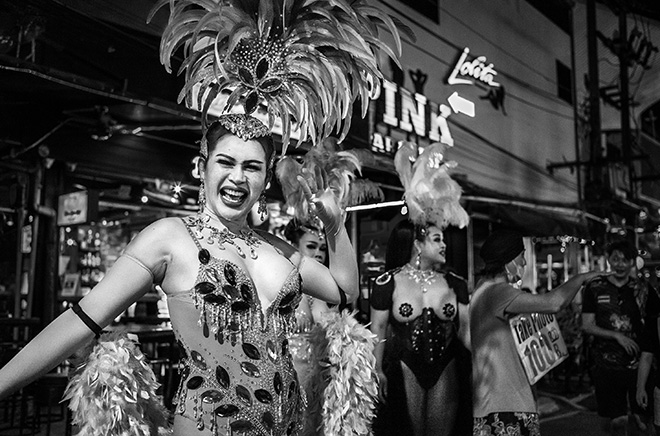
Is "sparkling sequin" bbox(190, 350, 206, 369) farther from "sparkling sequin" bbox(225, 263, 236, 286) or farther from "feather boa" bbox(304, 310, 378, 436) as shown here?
"feather boa" bbox(304, 310, 378, 436)

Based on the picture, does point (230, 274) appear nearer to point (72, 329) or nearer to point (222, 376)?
point (222, 376)

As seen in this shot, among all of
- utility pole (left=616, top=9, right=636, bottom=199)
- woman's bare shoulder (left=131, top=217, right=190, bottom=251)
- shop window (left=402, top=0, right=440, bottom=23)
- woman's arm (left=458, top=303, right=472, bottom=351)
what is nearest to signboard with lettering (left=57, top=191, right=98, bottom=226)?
woman's arm (left=458, top=303, right=472, bottom=351)

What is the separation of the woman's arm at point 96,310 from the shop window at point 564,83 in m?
16.3

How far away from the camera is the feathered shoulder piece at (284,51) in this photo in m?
2.31

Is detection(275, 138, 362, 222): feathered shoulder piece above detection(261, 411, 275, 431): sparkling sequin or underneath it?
above

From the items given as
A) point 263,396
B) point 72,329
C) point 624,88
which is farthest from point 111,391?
point 624,88

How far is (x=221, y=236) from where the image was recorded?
229cm

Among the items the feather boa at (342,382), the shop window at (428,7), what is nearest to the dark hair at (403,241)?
the feather boa at (342,382)

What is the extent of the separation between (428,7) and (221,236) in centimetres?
1056

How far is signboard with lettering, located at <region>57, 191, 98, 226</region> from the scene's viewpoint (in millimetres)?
7648

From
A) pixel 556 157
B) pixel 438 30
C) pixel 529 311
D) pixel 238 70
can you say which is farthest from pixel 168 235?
pixel 556 157

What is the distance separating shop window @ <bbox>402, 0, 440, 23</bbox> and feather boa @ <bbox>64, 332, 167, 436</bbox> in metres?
10.2

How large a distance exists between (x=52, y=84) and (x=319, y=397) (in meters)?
4.68

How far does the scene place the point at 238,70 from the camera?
239 centimetres
